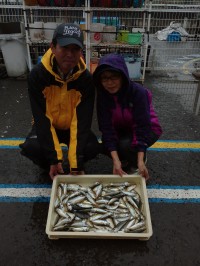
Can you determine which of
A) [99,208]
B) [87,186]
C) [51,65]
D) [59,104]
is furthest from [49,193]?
[51,65]

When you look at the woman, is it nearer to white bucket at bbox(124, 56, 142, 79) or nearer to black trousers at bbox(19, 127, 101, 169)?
black trousers at bbox(19, 127, 101, 169)

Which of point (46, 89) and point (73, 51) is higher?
point (73, 51)

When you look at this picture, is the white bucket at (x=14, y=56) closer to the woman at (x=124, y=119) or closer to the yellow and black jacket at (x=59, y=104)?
the yellow and black jacket at (x=59, y=104)

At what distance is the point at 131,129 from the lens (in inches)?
126

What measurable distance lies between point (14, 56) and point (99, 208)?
5407 mm

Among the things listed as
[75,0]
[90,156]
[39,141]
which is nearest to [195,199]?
[90,156]

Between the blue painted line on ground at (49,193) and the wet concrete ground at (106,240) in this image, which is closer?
the wet concrete ground at (106,240)

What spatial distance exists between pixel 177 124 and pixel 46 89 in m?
2.77

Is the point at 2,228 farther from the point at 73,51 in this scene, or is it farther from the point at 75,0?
the point at 75,0

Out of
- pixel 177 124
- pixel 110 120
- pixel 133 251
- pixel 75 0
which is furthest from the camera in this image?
pixel 75 0

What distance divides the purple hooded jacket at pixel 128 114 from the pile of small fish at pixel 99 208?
0.50m

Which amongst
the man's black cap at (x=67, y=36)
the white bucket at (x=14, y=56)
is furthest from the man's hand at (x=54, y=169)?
the white bucket at (x=14, y=56)

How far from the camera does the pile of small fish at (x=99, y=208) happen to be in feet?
8.27

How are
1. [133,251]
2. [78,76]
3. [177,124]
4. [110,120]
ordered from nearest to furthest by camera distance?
1. [133,251]
2. [78,76]
3. [110,120]
4. [177,124]
